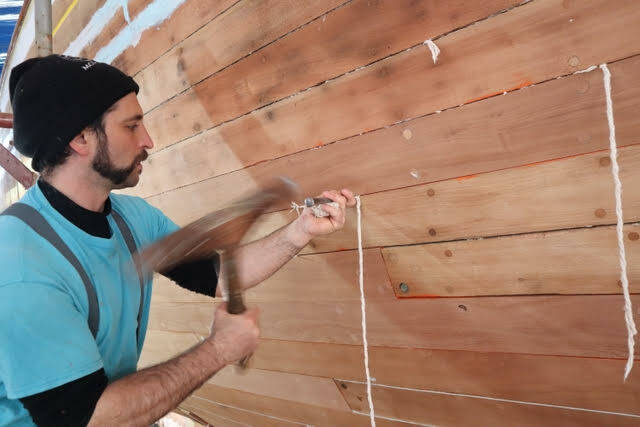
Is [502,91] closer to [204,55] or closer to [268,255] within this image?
[268,255]

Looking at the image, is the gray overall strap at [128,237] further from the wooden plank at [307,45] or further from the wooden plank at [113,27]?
the wooden plank at [113,27]

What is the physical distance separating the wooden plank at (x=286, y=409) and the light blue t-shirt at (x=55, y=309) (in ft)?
3.02

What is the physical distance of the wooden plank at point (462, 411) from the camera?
4.38 ft

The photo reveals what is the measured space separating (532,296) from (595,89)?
1.74 ft

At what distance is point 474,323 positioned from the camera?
140 cm

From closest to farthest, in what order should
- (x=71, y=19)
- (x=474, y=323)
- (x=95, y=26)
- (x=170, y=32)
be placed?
(x=474, y=323), (x=170, y=32), (x=95, y=26), (x=71, y=19)

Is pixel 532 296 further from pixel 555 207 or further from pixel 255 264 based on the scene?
pixel 255 264

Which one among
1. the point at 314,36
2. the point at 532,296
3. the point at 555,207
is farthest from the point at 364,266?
the point at 314,36

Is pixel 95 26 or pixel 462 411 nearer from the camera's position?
pixel 462 411

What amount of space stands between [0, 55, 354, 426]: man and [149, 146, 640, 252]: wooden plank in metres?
0.14

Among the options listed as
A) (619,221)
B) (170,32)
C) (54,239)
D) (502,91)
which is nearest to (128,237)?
(54,239)

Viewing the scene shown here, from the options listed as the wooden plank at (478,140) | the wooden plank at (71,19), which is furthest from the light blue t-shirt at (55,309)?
the wooden plank at (71,19)

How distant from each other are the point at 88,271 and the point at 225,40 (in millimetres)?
923

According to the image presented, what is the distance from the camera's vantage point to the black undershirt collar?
141cm
